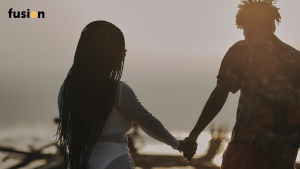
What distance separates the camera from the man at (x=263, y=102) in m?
2.74

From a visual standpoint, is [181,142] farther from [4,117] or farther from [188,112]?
[188,112]

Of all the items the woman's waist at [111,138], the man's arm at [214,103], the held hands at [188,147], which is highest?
the man's arm at [214,103]

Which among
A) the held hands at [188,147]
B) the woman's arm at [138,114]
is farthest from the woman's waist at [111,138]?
the held hands at [188,147]

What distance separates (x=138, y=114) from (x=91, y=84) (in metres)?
0.45

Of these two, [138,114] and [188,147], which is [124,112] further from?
[188,147]

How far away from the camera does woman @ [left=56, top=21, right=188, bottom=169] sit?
2504 millimetres

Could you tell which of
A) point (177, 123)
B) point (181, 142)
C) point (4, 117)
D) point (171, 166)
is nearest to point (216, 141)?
point (171, 166)

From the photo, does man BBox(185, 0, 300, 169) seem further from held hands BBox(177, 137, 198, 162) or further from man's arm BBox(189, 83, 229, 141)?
held hands BBox(177, 137, 198, 162)

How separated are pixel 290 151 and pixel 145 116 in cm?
129

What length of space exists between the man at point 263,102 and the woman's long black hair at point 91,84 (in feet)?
3.65

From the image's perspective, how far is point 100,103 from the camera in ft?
8.27

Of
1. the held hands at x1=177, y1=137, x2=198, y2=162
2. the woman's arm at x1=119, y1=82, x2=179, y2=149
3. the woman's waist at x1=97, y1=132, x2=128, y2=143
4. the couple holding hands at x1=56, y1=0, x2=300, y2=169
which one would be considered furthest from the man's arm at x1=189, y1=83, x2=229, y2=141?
the woman's waist at x1=97, y1=132, x2=128, y2=143

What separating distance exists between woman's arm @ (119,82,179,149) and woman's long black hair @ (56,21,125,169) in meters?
0.09

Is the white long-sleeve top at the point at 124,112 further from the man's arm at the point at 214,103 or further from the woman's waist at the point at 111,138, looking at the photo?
the man's arm at the point at 214,103
